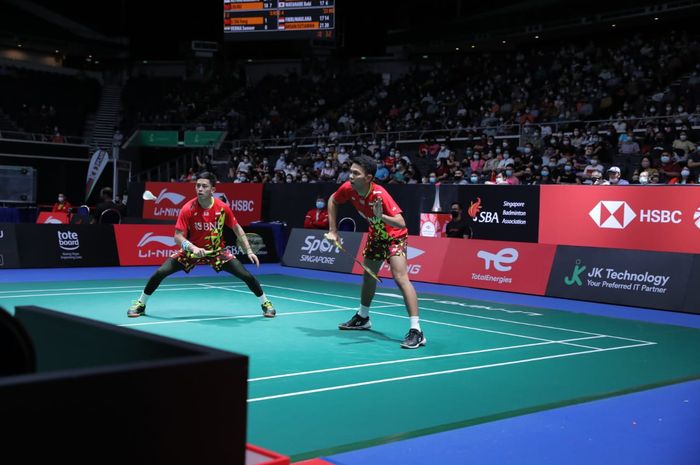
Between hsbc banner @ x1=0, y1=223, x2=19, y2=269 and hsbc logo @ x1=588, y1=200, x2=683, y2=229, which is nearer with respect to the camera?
hsbc logo @ x1=588, y1=200, x2=683, y2=229

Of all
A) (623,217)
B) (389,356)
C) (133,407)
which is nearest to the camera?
(133,407)

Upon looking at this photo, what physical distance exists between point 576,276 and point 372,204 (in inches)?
281

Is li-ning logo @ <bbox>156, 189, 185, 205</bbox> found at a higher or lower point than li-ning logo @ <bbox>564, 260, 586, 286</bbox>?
higher

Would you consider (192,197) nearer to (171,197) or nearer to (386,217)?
(171,197)

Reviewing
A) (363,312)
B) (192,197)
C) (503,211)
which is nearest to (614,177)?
(503,211)

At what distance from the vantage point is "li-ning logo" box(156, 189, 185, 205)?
2719 centimetres

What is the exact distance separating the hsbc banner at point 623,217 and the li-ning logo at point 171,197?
13436mm

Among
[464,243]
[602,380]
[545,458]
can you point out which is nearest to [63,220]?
[464,243]

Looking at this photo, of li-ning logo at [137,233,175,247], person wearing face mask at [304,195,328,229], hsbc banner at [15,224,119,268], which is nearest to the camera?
hsbc banner at [15,224,119,268]

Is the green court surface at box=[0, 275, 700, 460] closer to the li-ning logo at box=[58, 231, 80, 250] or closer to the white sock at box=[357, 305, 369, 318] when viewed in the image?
the white sock at box=[357, 305, 369, 318]

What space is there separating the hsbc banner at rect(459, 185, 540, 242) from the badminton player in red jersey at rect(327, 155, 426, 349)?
9.28 meters

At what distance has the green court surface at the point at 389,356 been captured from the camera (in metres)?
5.99

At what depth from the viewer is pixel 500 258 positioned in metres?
16.1

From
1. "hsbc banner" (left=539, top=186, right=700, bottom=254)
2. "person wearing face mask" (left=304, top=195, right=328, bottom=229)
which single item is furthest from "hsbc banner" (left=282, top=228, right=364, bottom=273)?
"hsbc banner" (left=539, top=186, right=700, bottom=254)
